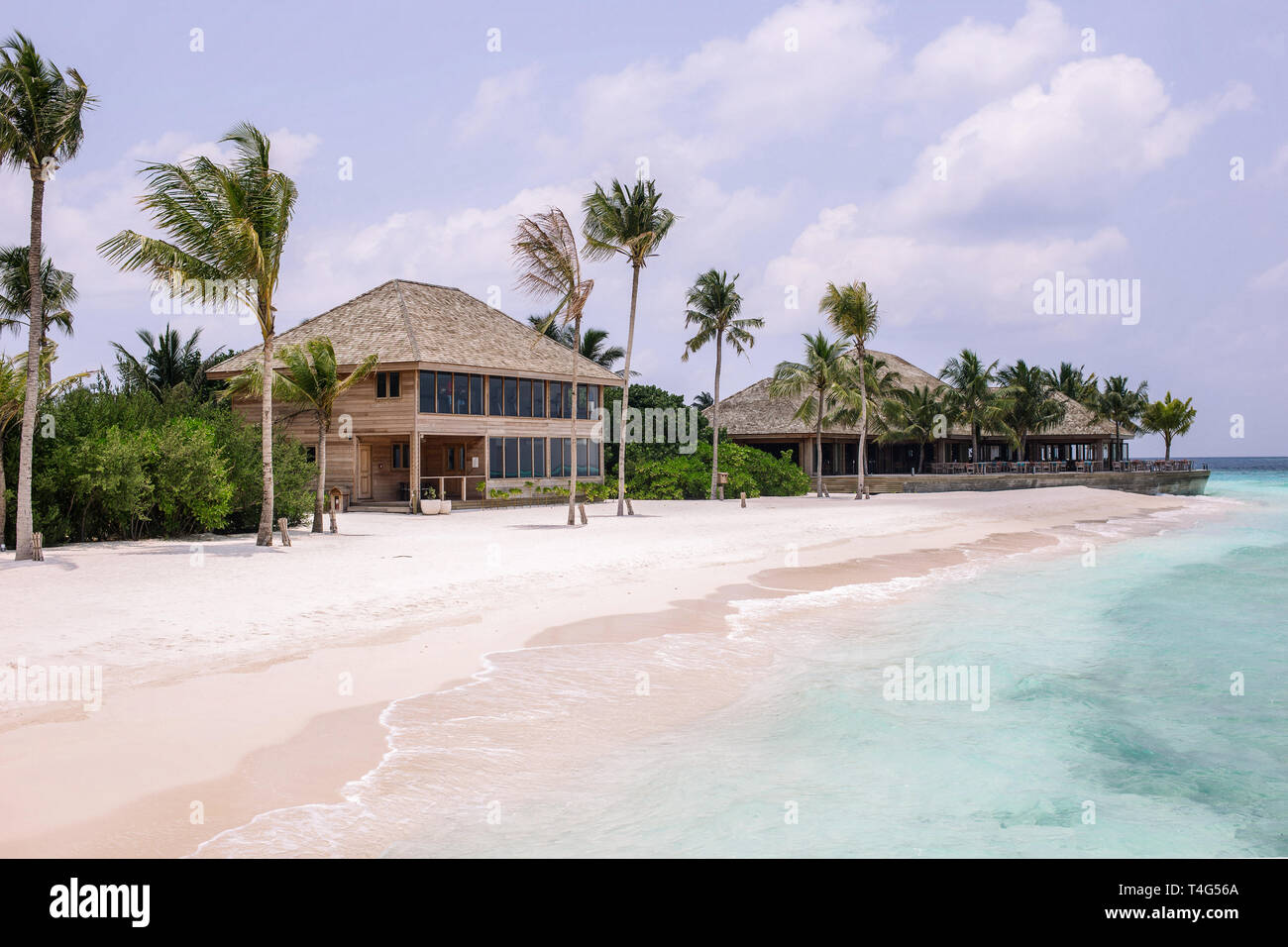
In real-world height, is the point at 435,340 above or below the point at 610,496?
above

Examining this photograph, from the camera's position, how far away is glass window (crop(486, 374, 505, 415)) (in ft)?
101

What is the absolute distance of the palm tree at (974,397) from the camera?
52.4 meters

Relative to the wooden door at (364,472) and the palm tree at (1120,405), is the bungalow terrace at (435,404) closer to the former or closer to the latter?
the wooden door at (364,472)

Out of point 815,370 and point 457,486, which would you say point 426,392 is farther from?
point 815,370

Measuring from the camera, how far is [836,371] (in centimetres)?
3941

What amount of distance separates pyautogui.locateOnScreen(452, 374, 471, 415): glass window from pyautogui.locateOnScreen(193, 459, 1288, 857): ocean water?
18722 millimetres

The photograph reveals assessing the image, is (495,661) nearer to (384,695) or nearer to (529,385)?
(384,695)

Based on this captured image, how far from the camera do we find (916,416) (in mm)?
51656

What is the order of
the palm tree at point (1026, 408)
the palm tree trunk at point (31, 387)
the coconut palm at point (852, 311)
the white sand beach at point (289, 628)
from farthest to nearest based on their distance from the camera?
the palm tree at point (1026, 408)
the coconut palm at point (852, 311)
the palm tree trunk at point (31, 387)
the white sand beach at point (289, 628)

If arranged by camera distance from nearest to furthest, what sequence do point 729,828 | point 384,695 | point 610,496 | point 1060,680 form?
point 729,828 < point 384,695 < point 1060,680 < point 610,496

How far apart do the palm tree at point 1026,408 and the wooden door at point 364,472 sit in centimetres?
4036

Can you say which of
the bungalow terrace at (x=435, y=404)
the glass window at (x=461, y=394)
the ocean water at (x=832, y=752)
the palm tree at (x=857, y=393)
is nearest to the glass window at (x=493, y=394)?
the bungalow terrace at (x=435, y=404)
